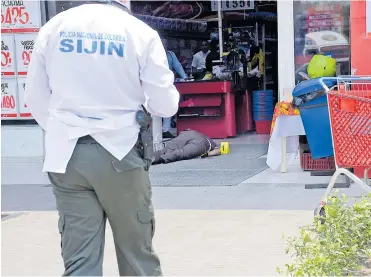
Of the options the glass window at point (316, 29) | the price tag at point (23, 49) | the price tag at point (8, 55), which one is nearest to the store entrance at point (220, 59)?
the glass window at point (316, 29)

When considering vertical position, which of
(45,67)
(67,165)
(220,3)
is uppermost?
(220,3)

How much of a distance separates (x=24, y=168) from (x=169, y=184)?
2787 millimetres

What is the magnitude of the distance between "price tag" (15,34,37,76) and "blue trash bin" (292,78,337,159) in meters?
4.62

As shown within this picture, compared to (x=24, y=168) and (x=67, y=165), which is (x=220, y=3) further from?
(x=67, y=165)

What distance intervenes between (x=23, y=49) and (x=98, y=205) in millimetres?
7597

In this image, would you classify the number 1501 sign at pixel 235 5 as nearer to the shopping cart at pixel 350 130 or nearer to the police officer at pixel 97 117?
the shopping cart at pixel 350 130

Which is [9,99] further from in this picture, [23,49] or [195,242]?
[195,242]

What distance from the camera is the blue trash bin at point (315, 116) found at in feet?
24.2

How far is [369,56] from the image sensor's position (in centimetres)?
859

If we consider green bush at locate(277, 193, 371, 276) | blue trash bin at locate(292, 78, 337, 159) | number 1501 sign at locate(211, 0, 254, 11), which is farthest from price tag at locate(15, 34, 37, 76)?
green bush at locate(277, 193, 371, 276)

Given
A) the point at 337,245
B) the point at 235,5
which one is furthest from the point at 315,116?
the point at 235,5

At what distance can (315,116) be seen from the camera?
755 cm

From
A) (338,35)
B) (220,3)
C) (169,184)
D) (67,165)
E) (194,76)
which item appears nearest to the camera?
(67,165)

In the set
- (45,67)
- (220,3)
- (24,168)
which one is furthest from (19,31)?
(45,67)
